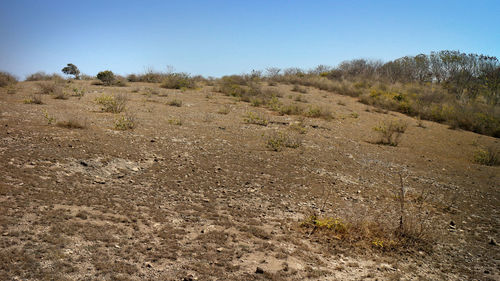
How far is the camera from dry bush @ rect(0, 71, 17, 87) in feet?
46.0

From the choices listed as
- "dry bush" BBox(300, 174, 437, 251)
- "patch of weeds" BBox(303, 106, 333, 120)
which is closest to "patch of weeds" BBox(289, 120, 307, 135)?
"patch of weeds" BBox(303, 106, 333, 120)

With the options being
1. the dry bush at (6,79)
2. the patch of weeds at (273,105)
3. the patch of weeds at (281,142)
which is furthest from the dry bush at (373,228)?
the dry bush at (6,79)

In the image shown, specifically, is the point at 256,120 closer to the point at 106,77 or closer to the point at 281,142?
the point at 281,142

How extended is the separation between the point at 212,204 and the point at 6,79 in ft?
47.2

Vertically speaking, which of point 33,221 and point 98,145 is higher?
point 98,145

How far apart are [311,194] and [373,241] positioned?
163 centimetres

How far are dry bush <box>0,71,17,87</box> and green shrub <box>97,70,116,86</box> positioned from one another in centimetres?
399

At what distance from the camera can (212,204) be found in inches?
198

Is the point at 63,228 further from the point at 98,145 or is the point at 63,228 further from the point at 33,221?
the point at 98,145

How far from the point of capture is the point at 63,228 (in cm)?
368

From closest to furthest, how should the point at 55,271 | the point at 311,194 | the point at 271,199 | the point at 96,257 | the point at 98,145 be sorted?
1. the point at 55,271
2. the point at 96,257
3. the point at 271,199
4. the point at 311,194
5. the point at 98,145

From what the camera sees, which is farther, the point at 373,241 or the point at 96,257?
the point at 373,241

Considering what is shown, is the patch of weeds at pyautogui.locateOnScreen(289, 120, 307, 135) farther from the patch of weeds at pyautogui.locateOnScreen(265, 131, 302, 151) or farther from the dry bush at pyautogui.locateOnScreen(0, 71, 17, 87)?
the dry bush at pyautogui.locateOnScreen(0, 71, 17, 87)

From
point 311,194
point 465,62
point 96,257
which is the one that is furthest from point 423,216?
point 465,62
